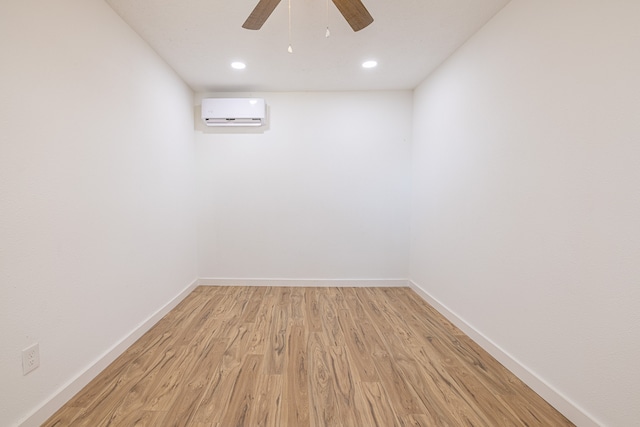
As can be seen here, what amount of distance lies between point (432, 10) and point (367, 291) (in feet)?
9.44

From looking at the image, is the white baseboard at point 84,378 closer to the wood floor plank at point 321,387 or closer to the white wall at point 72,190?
the white wall at point 72,190

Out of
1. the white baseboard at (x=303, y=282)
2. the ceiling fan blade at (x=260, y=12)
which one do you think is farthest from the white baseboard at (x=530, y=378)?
the ceiling fan blade at (x=260, y=12)

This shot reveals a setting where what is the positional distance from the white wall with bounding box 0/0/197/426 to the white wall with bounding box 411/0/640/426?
109 inches

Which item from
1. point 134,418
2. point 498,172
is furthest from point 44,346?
point 498,172

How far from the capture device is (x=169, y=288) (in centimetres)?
→ 279

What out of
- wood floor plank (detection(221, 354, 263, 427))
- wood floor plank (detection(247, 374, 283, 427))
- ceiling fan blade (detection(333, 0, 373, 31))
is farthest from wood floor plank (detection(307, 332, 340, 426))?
ceiling fan blade (detection(333, 0, 373, 31))

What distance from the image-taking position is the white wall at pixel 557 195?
3.99 ft

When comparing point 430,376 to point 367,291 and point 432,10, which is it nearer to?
point 367,291

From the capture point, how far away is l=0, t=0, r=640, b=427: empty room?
1.30 meters

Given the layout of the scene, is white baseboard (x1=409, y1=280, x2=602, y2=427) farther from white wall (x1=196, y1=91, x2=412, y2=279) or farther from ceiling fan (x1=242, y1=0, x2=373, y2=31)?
ceiling fan (x1=242, y1=0, x2=373, y2=31)

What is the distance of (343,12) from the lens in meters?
1.48

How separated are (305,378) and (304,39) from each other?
2624 mm

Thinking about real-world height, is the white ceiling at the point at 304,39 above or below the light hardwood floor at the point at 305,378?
above

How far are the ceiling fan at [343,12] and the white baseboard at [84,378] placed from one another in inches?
→ 91.5
